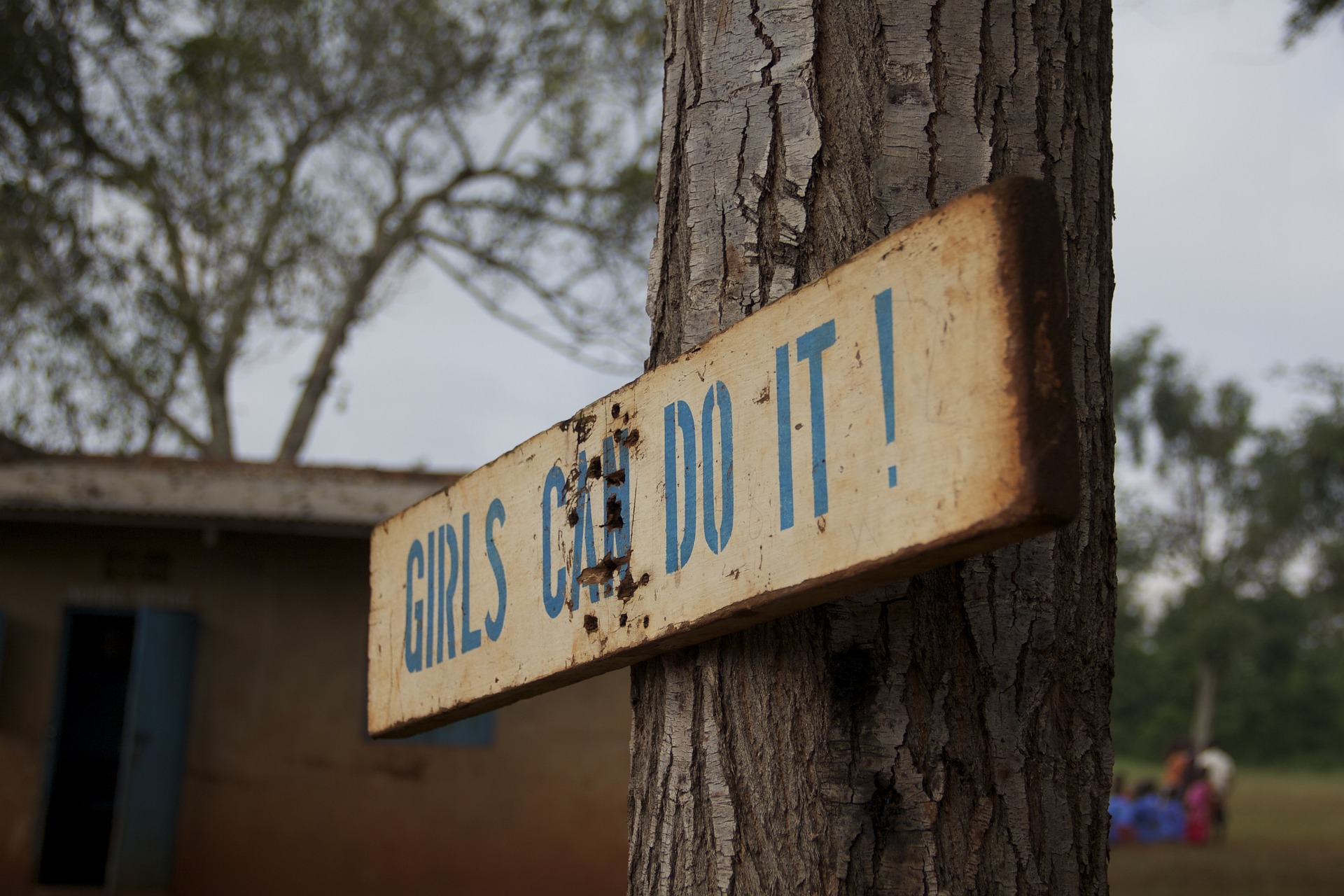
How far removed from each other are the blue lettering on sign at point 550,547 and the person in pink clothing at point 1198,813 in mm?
13009

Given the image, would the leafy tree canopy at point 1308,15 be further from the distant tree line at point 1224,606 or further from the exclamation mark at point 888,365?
the distant tree line at point 1224,606

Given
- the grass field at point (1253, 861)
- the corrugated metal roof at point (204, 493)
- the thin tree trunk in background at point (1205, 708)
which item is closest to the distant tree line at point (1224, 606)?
the thin tree trunk in background at point (1205, 708)

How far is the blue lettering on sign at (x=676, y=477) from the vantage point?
1.00 metres

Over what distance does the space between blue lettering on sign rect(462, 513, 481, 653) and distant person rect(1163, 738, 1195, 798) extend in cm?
1335

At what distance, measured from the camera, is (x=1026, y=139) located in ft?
3.82

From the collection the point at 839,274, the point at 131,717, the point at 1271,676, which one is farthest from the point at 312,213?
the point at 1271,676

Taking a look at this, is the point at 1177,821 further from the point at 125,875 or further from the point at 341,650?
the point at 125,875

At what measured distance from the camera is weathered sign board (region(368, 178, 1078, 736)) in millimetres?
768

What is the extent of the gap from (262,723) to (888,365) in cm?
703

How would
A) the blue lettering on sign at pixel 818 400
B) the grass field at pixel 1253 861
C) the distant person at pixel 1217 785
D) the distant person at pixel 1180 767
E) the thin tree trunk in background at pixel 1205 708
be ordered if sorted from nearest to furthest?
the blue lettering on sign at pixel 818 400 < the grass field at pixel 1253 861 < the distant person at pixel 1217 785 < the distant person at pixel 1180 767 < the thin tree trunk in background at pixel 1205 708

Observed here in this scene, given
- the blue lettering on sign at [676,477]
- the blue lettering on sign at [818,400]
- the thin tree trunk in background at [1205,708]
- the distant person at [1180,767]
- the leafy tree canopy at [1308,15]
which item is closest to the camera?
the blue lettering on sign at [818,400]

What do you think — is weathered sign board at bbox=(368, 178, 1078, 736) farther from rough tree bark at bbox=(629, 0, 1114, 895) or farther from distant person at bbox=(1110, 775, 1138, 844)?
distant person at bbox=(1110, 775, 1138, 844)

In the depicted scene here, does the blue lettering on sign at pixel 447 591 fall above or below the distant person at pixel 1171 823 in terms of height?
above

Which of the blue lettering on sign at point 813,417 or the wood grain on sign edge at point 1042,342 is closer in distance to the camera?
the wood grain on sign edge at point 1042,342
